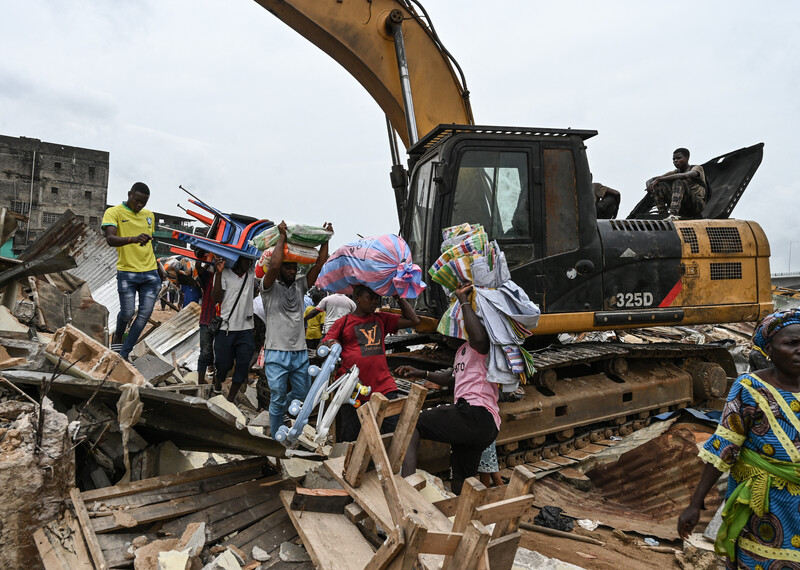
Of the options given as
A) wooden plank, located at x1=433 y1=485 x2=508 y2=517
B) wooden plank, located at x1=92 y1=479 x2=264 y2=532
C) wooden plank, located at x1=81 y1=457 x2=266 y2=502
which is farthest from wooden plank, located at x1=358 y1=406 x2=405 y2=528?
wooden plank, located at x1=81 y1=457 x2=266 y2=502

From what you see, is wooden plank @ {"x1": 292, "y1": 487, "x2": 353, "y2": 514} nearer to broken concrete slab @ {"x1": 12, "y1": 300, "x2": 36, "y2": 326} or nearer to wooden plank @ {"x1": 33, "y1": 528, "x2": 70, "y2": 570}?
wooden plank @ {"x1": 33, "y1": 528, "x2": 70, "y2": 570}

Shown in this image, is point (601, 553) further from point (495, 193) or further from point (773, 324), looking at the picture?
point (495, 193)

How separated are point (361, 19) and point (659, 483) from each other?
243 inches

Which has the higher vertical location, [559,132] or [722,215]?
[559,132]

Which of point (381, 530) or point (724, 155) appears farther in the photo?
point (724, 155)

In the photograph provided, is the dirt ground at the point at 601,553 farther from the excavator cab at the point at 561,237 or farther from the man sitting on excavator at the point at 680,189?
the man sitting on excavator at the point at 680,189

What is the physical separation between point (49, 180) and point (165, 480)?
35768 mm

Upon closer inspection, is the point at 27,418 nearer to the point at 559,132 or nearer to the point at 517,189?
the point at 517,189

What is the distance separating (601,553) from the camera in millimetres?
3721

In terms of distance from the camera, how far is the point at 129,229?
212 inches

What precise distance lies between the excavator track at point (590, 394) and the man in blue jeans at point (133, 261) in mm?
2596


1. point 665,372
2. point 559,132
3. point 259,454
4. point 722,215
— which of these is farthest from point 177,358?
point 722,215

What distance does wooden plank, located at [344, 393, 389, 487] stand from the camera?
8.62 ft

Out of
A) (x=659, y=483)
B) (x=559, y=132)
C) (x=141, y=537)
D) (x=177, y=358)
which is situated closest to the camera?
(x=141, y=537)
